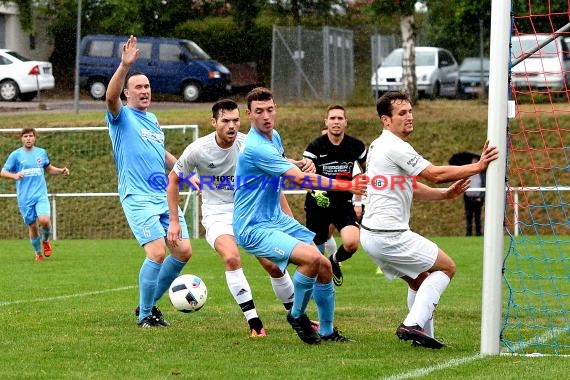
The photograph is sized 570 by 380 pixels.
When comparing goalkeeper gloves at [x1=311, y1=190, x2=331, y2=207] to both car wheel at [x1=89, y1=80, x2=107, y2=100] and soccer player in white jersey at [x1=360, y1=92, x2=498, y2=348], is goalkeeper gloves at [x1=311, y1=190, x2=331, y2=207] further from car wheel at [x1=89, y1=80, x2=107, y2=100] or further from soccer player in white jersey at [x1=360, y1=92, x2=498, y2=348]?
car wheel at [x1=89, y1=80, x2=107, y2=100]

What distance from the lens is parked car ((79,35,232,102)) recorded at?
31500 mm

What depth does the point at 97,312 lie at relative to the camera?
412 inches

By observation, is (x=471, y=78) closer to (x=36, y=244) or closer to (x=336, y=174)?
(x=36, y=244)

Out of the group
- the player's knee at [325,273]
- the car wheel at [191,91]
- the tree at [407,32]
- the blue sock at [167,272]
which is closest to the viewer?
the player's knee at [325,273]

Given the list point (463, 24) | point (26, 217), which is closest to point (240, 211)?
point (26, 217)

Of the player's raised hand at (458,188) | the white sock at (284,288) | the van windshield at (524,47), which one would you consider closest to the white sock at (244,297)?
the white sock at (284,288)

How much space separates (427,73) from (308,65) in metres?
4.59

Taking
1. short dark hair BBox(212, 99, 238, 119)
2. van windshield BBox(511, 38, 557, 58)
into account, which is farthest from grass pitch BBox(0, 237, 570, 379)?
van windshield BBox(511, 38, 557, 58)

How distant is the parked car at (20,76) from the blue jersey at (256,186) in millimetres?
24329

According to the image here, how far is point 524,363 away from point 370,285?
6.19 metres

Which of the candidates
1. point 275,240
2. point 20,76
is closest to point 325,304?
point 275,240

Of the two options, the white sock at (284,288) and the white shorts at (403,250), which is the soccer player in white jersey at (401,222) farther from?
the white sock at (284,288)

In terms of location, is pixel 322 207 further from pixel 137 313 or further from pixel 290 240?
pixel 290 240

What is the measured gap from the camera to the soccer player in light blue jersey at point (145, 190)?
31.2 ft
